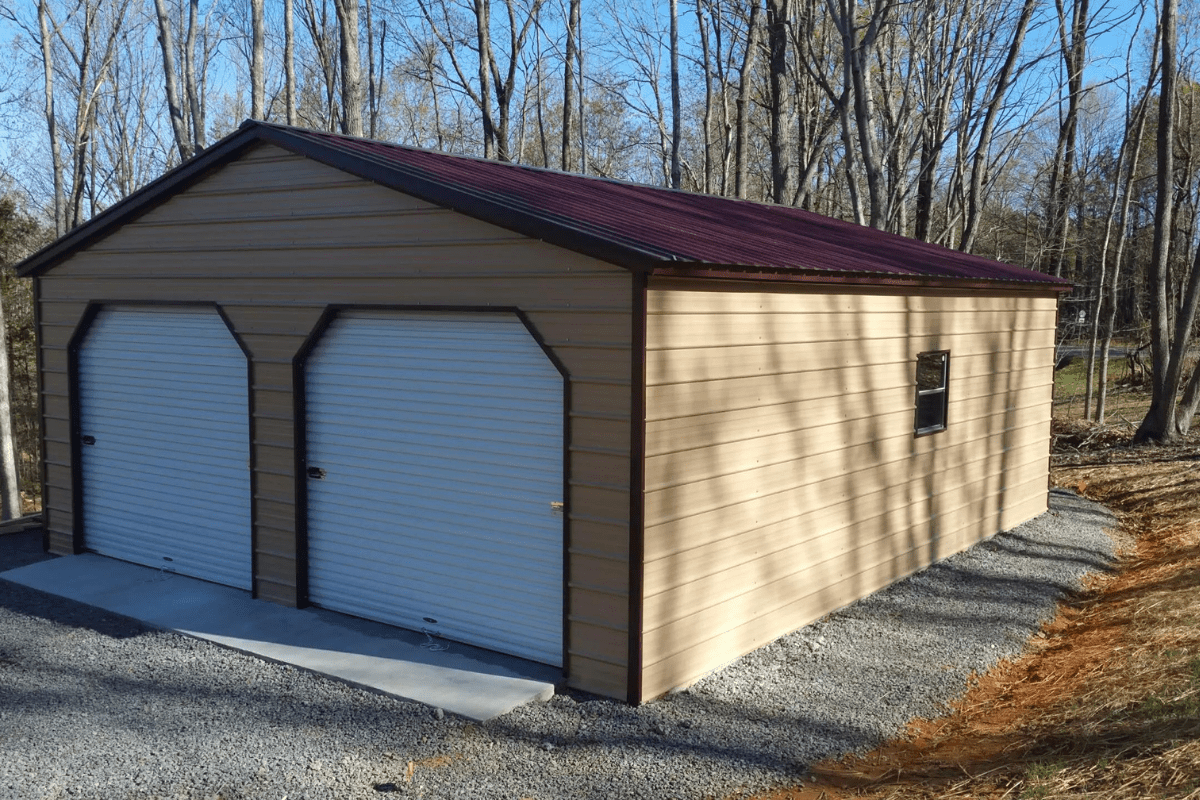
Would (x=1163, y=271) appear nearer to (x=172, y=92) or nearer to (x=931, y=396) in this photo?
(x=931, y=396)

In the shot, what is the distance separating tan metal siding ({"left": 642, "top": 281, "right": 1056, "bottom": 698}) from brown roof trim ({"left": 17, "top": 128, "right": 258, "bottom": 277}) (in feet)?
12.4

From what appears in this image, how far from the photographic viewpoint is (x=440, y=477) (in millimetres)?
6566

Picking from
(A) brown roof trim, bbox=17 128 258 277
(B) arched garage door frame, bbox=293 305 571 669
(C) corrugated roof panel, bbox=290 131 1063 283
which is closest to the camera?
(C) corrugated roof panel, bbox=290 131 1063 283

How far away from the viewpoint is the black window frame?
27.1 feet

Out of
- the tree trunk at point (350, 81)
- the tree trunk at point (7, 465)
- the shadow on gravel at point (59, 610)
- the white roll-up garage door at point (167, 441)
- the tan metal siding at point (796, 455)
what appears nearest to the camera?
the tan metal siding at point (796, 455)

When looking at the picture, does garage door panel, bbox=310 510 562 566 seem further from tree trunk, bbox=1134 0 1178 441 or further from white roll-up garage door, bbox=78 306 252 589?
tree trunk, bbox=1134 0 1178 441

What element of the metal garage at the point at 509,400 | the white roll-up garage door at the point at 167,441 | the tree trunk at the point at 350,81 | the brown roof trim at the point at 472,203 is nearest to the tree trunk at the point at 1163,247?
the metal garage at the point at 509,400

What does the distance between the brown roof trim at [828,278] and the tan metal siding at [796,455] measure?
0.10 metres

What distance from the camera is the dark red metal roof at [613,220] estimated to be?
562 centimetres

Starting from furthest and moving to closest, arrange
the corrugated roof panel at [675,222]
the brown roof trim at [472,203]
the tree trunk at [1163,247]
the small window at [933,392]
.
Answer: the tree trunk at [1163,247] → the small window at [933,392] → the corrugated roof panel at [675,222] → the brown roof trim at [472,203]

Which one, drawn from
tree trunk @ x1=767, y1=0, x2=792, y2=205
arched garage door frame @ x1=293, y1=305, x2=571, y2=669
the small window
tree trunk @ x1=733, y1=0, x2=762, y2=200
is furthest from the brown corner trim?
tree trunk @ x1=733, y1=0, x2=762, y2=200

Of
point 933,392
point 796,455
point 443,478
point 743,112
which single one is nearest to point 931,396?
point 933,392

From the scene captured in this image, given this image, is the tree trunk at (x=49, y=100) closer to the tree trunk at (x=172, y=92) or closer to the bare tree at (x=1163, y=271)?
the tree trunk at (x=172, y=92)

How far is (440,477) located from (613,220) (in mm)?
2001
